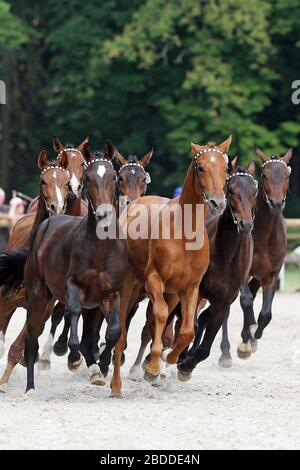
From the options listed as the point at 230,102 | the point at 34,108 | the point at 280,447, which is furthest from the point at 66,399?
the point at 34,108

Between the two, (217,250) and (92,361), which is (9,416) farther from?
(217,250)

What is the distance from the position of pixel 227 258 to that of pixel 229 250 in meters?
0.08

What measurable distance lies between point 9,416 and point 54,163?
3.01 metres

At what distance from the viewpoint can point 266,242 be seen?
13609 millimetres

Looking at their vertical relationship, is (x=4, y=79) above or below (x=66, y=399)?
above

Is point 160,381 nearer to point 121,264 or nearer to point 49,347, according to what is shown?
point 121,264

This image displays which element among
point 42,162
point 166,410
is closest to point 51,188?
point 42,162

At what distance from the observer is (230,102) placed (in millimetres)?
32281

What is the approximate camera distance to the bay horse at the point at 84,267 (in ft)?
34.2

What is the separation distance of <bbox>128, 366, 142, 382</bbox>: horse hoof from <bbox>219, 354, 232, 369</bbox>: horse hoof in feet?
4.80

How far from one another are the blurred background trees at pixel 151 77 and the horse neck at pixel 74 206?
64.3 feet

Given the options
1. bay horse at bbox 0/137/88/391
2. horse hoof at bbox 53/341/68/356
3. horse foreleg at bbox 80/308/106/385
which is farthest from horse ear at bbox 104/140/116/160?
horse hoof at bbox 53/341/68/356

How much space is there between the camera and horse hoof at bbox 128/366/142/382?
12087mm

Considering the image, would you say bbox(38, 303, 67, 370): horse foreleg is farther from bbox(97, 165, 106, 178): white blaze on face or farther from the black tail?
bbox(97, 165, 106, 178): white blaze on face
